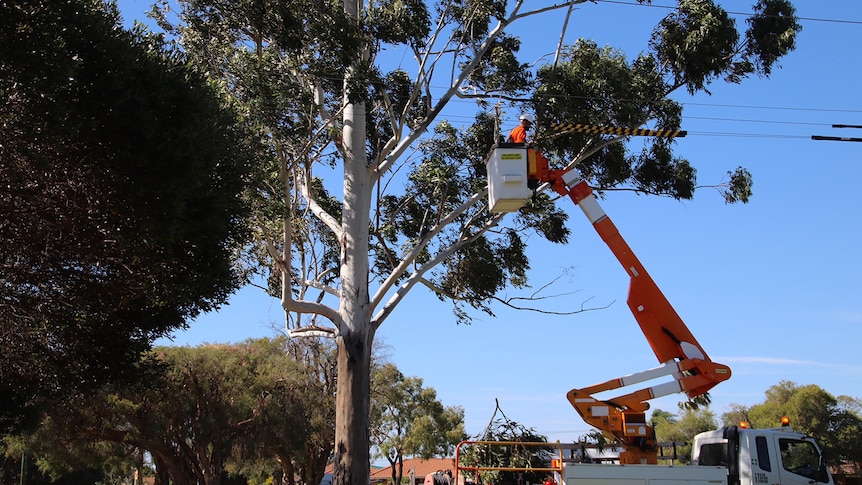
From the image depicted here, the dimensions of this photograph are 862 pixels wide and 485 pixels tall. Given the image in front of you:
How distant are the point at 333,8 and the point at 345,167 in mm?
3467

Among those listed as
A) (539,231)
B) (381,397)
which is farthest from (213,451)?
(539,231)

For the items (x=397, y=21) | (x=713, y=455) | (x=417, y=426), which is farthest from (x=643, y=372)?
(x=417, y=426)

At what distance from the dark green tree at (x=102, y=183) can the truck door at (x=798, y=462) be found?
864 cm

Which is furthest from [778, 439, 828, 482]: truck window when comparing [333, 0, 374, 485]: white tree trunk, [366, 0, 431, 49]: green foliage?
[366, 0, 431, 49]: green foliage

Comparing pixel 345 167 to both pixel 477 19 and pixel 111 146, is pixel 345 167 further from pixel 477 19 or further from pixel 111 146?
pixel 111 146

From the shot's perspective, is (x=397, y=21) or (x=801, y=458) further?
(x=397, y=21)

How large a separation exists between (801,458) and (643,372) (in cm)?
250

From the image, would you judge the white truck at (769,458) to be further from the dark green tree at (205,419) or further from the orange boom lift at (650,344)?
the dark green tree at (205,419)

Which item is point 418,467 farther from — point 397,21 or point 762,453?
point 762,453

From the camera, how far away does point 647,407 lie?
11812 millimetres

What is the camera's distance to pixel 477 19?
19.0m

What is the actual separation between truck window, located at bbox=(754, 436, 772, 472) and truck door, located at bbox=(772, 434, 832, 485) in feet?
0.37

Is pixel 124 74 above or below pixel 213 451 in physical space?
above

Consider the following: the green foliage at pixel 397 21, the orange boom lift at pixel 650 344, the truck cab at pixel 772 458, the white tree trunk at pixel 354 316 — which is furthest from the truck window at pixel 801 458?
the green foliage at pixel 397 21
